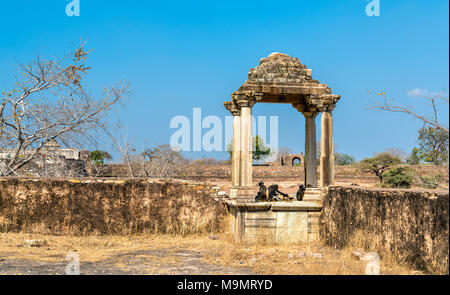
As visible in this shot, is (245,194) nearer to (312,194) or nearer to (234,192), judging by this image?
(234,192)

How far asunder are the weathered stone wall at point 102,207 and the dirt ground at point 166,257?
39 cm

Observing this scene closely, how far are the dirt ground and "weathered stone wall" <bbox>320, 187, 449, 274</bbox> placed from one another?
0.26 metres

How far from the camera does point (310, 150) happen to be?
1063 centimetres

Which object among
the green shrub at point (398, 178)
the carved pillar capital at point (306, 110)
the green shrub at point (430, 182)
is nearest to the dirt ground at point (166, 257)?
the green shrub at point (430, 182)

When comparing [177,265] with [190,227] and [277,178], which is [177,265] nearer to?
[190,227]

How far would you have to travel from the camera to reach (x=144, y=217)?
36.4 feet

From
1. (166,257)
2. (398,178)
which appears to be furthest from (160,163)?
(166,257)

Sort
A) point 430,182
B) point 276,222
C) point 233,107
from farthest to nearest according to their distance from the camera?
point 233,107
point 276,222
point 430,182

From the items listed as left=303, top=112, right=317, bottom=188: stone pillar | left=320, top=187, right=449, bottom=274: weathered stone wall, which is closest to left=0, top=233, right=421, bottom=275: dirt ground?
left=320, top=187, right=449, bottom=274: weathered stone wall

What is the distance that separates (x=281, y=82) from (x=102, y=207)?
4.95 metres

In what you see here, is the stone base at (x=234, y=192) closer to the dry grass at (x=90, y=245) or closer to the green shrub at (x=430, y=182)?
the dry grass at (x=90, y=245)

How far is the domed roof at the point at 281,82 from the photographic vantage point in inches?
384

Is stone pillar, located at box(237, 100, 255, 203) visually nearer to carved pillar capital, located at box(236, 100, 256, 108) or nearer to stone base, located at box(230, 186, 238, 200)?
carved pillar capital, located at box(236, 100, 256, 108)
